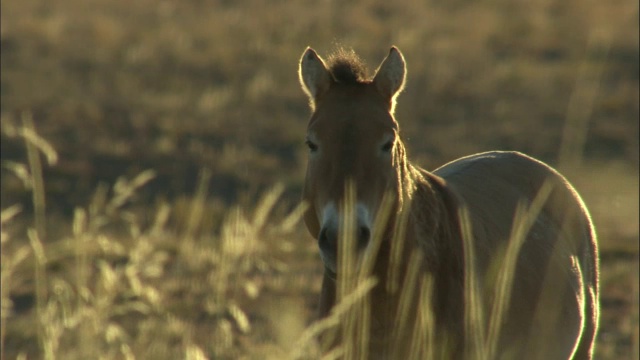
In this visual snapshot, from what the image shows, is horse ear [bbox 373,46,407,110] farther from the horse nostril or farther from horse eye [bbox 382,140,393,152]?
the horse nostril

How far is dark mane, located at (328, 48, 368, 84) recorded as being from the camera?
16.7ft

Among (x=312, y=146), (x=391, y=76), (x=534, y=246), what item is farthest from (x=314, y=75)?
(x=534, y=246)

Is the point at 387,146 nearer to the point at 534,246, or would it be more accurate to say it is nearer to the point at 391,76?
the point at 391,76

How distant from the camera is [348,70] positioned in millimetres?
5102

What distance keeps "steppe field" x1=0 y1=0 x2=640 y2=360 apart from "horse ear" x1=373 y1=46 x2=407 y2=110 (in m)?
1.43

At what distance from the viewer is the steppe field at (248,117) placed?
10.1m

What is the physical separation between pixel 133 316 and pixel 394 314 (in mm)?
5032

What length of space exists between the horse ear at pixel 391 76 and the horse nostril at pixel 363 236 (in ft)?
3.31

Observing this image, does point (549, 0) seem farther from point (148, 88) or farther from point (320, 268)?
point (320, 268)

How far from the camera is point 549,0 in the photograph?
2847cm

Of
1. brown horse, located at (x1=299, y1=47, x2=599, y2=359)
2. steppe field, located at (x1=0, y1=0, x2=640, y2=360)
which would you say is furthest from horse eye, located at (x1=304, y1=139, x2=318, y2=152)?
steppe field, located at (x1=0, y1=0, x2=640, y2=360)

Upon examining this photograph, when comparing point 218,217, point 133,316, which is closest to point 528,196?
point 133,316

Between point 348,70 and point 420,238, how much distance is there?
0.77 meters

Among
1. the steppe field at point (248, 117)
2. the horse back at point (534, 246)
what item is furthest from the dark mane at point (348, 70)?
the steppe field at point (248, 117)
